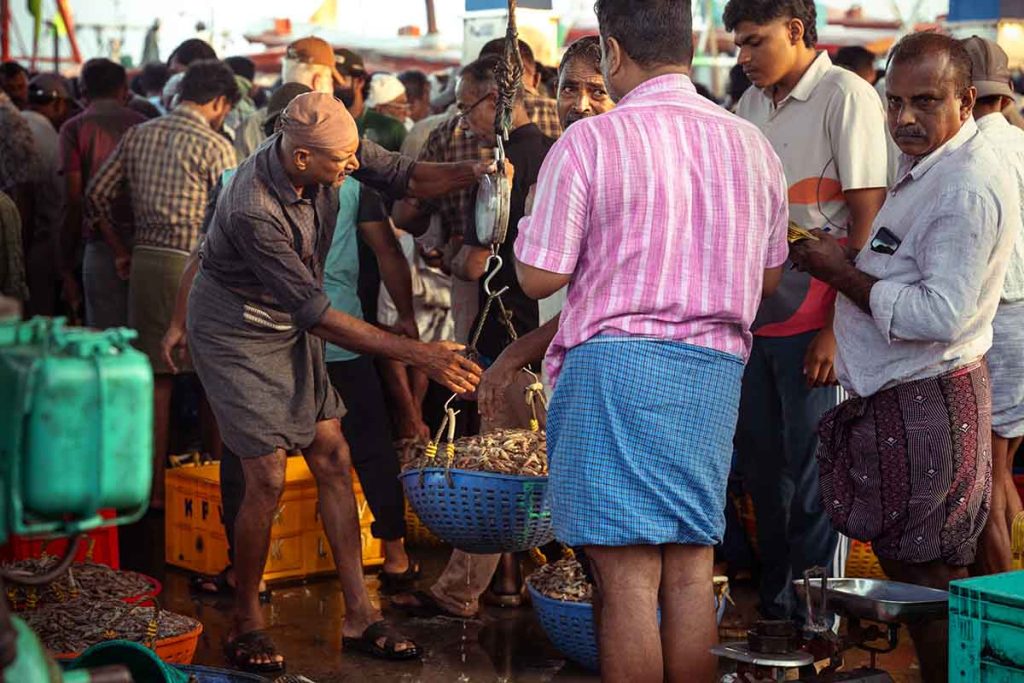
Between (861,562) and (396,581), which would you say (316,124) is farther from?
(861,562)

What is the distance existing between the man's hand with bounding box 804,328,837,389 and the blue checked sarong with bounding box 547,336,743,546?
4.78ft

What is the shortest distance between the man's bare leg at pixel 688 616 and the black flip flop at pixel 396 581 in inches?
100

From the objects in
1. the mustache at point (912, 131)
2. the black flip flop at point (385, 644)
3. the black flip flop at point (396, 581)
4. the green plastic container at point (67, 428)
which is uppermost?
the mustache at point (912, 131)

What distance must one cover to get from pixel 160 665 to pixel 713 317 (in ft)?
5.08

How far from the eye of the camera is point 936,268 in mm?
3637

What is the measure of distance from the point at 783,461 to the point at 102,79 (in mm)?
4553

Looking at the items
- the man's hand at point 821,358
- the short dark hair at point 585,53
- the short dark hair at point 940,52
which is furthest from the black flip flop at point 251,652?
the short dark hair at point 940,52

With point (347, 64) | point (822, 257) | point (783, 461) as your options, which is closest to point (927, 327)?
point (822, 257)

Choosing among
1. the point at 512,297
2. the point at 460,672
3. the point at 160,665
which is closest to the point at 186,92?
the point at 512,297

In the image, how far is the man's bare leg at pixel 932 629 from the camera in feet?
12.3

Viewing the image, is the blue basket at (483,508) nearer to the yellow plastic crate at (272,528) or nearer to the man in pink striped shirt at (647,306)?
the man in pink striped shirt at (647,306)

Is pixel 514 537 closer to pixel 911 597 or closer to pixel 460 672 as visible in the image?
pixel 460 672

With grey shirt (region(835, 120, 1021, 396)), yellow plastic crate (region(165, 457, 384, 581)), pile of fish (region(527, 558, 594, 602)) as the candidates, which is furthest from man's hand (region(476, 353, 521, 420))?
yellow plastic crate (region(165, 457, 384, 581))

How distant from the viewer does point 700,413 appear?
3344mm
